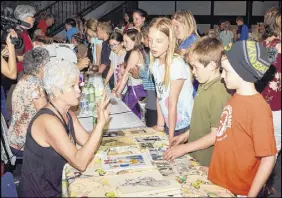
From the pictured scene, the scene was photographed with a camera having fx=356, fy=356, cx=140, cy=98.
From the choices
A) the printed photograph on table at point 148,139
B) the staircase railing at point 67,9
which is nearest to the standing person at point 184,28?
Result: the printed photograph on table at point 148,139

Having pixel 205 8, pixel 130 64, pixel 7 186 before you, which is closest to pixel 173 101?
pixel 7 186

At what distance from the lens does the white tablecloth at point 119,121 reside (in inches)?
112

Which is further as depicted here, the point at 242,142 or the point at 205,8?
the point at 205,8

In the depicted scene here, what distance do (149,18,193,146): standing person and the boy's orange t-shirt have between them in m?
0.52

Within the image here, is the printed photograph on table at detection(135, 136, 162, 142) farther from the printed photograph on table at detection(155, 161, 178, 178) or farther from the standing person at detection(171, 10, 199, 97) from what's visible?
the standing person at detection(171, 10, 199, 97)

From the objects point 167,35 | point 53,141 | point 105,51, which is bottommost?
point 53,141

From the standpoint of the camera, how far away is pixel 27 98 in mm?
3068

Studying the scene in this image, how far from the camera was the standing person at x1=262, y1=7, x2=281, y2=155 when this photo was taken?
2.96 meters

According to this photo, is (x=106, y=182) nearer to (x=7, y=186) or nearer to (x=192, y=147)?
(x=7, y=186)

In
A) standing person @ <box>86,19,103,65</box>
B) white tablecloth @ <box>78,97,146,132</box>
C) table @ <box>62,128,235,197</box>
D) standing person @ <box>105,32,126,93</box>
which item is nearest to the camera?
table @ <box>62,128,235,197</box>

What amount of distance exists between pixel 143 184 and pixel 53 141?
0.55 metres

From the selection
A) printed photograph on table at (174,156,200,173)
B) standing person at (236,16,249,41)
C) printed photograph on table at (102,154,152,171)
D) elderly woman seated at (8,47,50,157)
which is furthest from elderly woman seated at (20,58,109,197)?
standing person at (236,16,249,41)

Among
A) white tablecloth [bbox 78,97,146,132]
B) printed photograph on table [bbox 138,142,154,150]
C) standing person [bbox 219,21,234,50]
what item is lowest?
white tablecloth [bbox 78,97,146,132]

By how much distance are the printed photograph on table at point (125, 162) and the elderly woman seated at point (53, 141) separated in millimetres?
113
